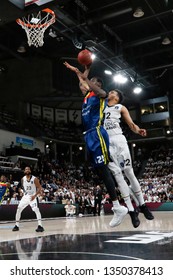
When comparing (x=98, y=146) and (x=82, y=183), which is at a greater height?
(x=82, y=183)

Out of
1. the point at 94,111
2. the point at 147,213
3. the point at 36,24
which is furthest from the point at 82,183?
the point at 94,111

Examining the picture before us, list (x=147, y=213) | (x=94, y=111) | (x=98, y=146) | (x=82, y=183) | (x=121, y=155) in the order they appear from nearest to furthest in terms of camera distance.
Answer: (x=98, y=146)
(x=94, y=111)
(x=147, y=213)
(x=121, y=155)
(x=82, y=183)

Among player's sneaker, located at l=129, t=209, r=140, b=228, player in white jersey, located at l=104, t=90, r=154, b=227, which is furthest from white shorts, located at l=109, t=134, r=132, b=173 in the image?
player's sneaker, located at l=129, t=209, r=140, b=228

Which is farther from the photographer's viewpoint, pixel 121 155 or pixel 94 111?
pixel 121 155

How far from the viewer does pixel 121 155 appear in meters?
4.82

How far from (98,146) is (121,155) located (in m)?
0.60

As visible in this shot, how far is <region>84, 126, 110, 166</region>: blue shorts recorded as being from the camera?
4324 mm

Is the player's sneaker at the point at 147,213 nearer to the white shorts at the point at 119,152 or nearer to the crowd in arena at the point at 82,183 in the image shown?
the white shorts at the point at 119,152

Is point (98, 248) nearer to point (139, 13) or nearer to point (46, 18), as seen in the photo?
point (46, 18)

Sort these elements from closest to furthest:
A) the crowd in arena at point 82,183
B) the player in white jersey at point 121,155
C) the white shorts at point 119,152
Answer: the player in white jersey at point 121,155
the white shorts at point 119,152
the crowd in arena at point 82,183

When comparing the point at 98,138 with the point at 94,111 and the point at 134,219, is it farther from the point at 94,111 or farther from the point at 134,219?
the point at 134,219

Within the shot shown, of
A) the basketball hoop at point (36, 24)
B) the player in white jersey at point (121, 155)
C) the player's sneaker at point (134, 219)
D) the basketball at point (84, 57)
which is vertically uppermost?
the basketball hoop at point (36, 24)

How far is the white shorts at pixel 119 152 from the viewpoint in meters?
4.74

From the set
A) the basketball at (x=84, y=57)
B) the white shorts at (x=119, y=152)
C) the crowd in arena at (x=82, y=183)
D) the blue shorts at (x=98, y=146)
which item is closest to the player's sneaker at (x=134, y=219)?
the white shorts at (x=119, y=152)
